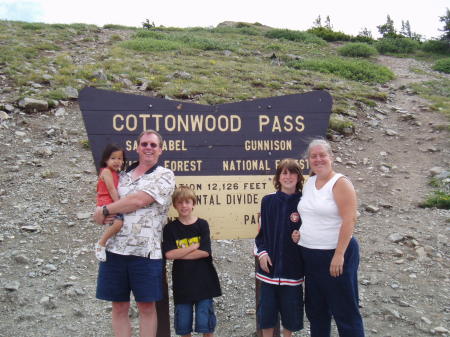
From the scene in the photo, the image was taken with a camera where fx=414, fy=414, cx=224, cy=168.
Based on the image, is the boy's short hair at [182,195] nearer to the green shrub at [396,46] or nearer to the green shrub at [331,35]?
the green shrub at [396,46]

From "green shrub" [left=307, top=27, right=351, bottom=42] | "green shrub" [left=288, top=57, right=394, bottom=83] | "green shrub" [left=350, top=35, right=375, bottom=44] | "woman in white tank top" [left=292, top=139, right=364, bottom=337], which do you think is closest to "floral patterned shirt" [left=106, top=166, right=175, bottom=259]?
"woman in white tank top" [left=292, top=139, right=364, bottom=337]

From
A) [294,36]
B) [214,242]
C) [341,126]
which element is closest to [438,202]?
[341,126]

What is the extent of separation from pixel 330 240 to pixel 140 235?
4.67 ft

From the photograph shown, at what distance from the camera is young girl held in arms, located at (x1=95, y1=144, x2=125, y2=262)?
3166 millimetres

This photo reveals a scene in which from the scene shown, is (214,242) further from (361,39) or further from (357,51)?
(361,39)

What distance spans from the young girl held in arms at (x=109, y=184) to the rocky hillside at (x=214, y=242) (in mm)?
1536

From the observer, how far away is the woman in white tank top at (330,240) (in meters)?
2.96

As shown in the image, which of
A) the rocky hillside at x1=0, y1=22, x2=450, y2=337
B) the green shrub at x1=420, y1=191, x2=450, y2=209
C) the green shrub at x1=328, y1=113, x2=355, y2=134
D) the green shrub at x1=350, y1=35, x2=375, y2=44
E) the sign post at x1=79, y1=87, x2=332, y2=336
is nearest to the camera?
the sign post at x1=79, y1=87, x2=332, y2=336

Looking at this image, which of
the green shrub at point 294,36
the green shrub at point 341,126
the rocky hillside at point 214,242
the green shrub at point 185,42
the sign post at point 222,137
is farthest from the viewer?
the green shrub at point 294,36

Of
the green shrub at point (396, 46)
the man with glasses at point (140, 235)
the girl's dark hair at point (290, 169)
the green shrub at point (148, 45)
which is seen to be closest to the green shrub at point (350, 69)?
the green shrub at point (148, 45)

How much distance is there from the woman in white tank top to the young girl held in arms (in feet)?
4.65

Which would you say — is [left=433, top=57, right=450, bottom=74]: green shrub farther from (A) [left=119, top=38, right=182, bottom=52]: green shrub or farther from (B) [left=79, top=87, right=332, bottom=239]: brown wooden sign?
(B) [left=79, top=87, right=332, bottom=239]: brown wooden sign

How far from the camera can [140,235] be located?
10.3 feet

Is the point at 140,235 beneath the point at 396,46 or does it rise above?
beneath
